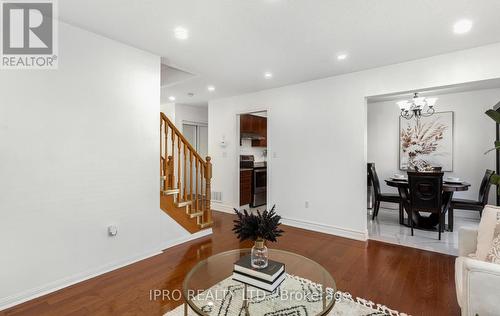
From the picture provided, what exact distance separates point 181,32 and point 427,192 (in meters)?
4.03

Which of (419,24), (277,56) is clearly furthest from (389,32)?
(277,56)

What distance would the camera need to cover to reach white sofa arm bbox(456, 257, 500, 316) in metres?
1.31

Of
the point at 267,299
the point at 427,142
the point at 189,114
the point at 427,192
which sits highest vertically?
the point at 189,114

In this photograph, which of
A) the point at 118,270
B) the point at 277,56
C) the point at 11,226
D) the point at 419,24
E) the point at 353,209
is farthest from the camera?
the point at 353,209

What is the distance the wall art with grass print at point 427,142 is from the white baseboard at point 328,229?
2368 millimetres

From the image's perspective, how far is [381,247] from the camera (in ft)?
11.1

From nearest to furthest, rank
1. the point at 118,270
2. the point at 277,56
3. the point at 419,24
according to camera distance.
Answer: the point at 419,24 < the point at 118,270 < the point at 277,56

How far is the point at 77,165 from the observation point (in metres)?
2.49

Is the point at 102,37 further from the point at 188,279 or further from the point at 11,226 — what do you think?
the point at 188,279

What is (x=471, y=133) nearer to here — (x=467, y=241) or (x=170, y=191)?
(x=467, y=241)

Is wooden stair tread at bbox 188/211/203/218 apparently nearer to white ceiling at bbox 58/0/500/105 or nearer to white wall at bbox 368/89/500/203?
white ceiling at bbox 58/0/500/105

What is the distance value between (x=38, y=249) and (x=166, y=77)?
3167mm

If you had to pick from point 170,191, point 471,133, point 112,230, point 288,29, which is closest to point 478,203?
point 471,133

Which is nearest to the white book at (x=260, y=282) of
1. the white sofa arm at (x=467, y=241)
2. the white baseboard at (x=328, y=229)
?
the white sofa arm at (x=467, y=241)
